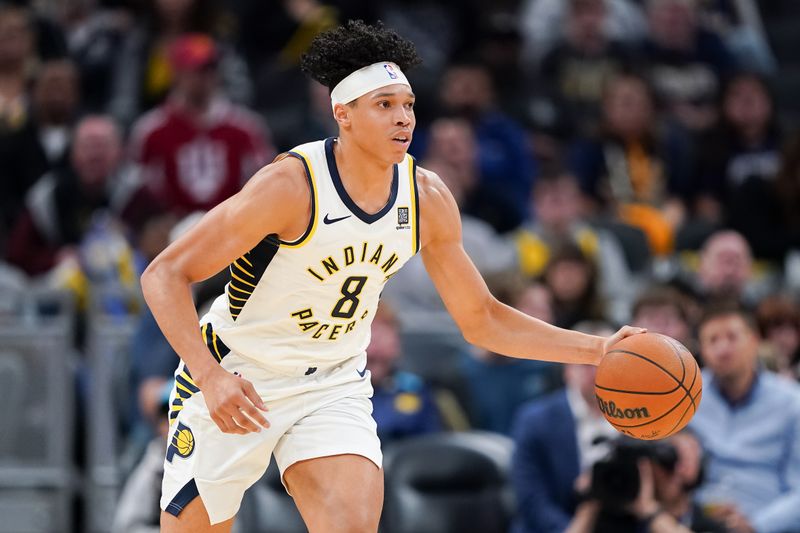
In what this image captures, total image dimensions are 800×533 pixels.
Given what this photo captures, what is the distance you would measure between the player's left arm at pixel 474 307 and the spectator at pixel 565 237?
430 cm

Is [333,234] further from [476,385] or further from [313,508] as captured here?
[476,385]

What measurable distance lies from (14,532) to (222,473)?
3924mm

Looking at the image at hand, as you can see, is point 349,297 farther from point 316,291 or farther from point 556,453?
→ point 556,453

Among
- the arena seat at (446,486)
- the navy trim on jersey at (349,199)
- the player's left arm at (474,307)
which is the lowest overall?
the arena seat at (446,486)

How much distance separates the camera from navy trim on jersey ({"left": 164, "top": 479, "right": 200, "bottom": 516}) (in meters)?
4.93

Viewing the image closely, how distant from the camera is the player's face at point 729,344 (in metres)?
7.49

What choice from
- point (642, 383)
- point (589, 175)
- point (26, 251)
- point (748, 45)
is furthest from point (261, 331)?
point (748, 45)

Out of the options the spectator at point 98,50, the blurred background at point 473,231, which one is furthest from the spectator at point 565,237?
the spectator at point 98,50

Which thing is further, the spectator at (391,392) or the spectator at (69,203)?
the spectator at (69,203)

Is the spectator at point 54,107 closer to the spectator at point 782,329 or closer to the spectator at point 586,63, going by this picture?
the spectator at point 586,63

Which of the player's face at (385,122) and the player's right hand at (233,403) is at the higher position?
the player's face at (385,122)

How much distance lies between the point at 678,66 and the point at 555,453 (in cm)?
583

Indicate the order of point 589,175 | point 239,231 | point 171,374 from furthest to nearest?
point 589,175 → point 171,374 → point 239,231

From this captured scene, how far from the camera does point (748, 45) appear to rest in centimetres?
1284
